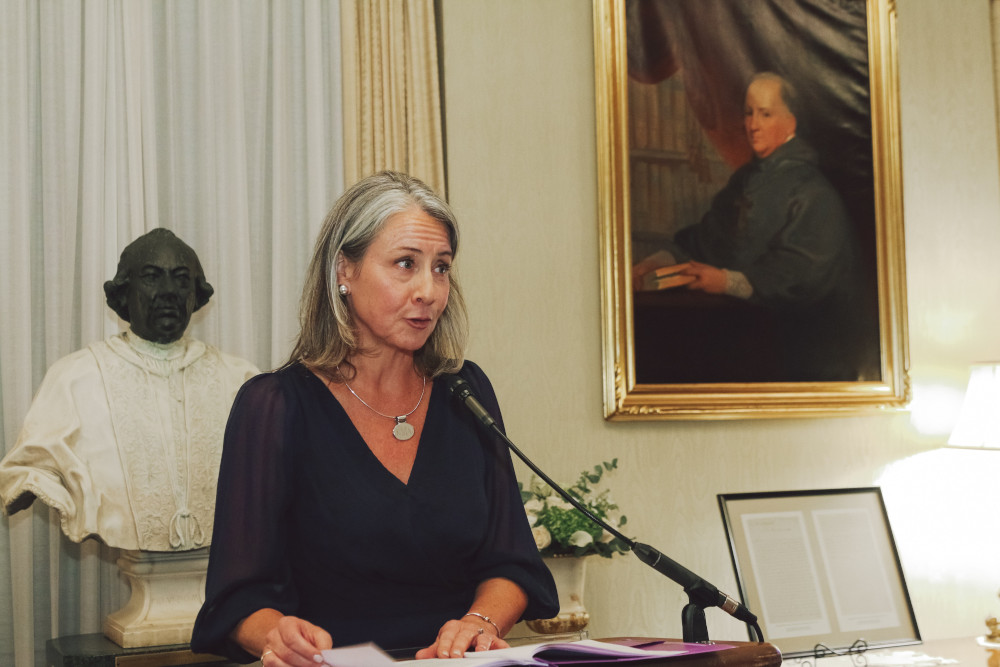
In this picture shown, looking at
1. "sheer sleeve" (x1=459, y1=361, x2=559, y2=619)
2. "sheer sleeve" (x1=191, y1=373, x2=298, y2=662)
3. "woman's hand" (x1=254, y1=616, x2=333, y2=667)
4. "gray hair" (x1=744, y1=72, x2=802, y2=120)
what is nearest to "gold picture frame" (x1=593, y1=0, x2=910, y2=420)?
"gray hair" (x1=744, y1=72, x2=802, y2=120)

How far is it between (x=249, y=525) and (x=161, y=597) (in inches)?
30.6

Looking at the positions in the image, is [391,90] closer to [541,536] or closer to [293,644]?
[541,536]

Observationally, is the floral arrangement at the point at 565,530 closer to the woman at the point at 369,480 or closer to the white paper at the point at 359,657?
the woman at the point at 369,480

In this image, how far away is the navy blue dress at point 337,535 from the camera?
171 cm

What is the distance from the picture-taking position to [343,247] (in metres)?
1.93

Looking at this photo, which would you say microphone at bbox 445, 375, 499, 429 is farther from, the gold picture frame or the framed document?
the framed document

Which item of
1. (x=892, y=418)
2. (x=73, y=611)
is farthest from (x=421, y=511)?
(x=892, y=418)

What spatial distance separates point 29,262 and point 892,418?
3055 millimetres

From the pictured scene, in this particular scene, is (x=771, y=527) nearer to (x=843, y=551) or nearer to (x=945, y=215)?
(x=843, y=551)

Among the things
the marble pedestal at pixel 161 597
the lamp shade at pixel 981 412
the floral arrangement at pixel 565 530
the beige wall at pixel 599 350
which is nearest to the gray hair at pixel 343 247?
the marble pedestal at pixel 161 597

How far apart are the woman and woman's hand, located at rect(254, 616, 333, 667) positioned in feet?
0.48

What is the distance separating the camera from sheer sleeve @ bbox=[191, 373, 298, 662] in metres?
1.68

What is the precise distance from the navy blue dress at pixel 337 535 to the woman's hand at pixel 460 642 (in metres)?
0.26

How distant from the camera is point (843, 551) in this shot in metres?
3.49
